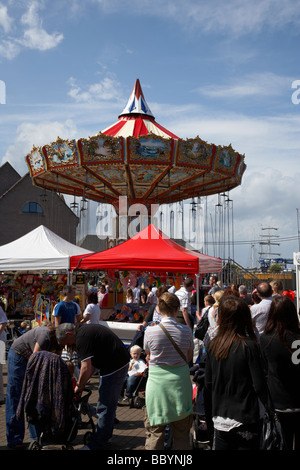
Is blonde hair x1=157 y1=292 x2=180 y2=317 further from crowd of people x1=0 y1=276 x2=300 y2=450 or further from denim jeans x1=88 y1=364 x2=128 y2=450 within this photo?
denim jeans x1=88 y1=364 x2=128 y2=450

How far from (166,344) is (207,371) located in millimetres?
680

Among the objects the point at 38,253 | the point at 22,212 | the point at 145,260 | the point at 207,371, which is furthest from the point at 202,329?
the point at 22,212

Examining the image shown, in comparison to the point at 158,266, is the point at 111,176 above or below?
above

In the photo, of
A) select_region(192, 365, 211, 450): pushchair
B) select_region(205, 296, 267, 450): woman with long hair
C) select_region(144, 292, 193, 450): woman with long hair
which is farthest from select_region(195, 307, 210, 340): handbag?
select_region(205, 296, 267, 450): woman with long hair

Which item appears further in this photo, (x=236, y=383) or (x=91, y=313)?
(x=91, y=313)

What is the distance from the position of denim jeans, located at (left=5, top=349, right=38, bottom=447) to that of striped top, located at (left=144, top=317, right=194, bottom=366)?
6.03 feet

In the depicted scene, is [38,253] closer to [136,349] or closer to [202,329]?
[136,349]

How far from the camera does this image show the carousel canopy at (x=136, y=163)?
638 inches

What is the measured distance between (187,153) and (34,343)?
41.6ft

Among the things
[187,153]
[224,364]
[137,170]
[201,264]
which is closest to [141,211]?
[137,170]

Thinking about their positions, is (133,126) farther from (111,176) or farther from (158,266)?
(158,266)

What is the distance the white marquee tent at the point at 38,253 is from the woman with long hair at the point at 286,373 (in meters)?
8.32

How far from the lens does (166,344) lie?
3.94 metres
